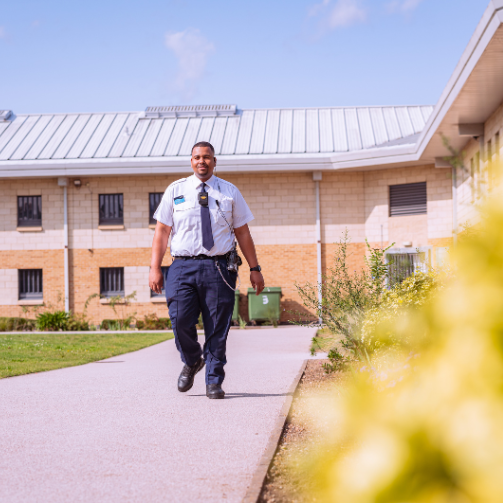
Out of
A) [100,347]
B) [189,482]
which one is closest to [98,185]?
[100,347]

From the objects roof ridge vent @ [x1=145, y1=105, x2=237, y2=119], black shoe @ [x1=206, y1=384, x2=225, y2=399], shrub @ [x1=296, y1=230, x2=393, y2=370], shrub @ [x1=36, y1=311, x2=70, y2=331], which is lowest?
shrub @ [x1=36, y1=311, x2=70, y2=331]

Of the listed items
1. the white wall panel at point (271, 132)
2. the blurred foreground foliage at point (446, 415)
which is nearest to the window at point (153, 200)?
the white wall panel at point (271, 132)

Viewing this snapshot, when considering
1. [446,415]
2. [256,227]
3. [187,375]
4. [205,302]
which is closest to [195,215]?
[205,302]

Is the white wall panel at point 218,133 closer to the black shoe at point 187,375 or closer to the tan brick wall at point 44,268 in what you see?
the tan brick wall at point 44,268

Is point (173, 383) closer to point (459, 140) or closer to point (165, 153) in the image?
point (459, 140)

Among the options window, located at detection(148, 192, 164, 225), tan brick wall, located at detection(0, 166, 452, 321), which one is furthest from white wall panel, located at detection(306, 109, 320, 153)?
window, located at detection(148, 192, 164, 225)

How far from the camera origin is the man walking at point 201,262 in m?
6.36

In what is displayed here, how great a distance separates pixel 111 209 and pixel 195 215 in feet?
60.6

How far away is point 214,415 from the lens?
5582mm

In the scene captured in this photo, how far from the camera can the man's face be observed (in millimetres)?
6523

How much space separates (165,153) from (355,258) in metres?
7.79

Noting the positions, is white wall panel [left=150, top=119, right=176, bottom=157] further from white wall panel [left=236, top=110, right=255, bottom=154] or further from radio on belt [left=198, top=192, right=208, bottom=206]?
radio on belt [left=198, top=192, right=208, bottom=206]

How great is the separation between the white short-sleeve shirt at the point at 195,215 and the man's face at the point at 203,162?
0.07m

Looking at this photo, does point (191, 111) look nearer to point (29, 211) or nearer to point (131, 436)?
point (29, 211)
